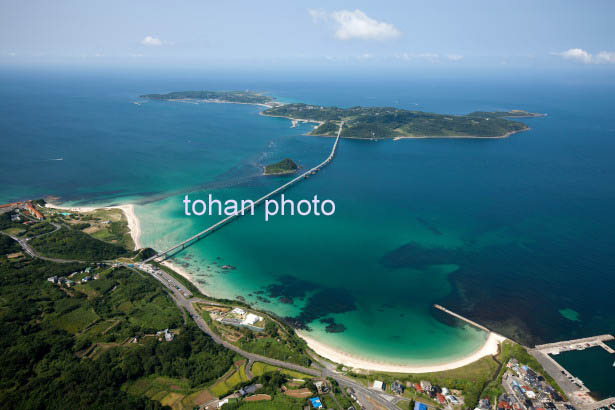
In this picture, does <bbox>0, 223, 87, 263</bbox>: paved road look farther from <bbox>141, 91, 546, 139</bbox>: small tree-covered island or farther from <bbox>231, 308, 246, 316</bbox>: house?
<bbox>141, 91, 546, 139</bbox>: small tree-covered island

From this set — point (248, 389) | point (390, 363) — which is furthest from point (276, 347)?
point (390, 363)

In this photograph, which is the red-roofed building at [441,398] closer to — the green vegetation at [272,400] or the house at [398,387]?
the house at [398,387]

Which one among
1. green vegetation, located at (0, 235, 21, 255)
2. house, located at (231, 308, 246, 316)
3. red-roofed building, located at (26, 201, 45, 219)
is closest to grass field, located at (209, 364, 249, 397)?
house, located at (231, 308, 246, 316)

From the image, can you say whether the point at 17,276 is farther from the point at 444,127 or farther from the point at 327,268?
the point at 444,127

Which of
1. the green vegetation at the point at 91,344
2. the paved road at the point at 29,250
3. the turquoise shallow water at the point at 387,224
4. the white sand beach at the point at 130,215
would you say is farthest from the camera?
the white sand beach at the point at 130,215

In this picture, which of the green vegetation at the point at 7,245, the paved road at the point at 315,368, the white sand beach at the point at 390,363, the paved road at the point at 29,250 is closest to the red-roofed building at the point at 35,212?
the paved road at the point at 29,250

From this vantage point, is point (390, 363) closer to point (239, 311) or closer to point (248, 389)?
point (248, 389)

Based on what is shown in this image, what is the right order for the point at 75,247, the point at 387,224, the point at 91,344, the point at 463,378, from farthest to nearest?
1. the point at 387,224
2. the point at 75,247
3. the point at 91,344
4. the point at 463,378
